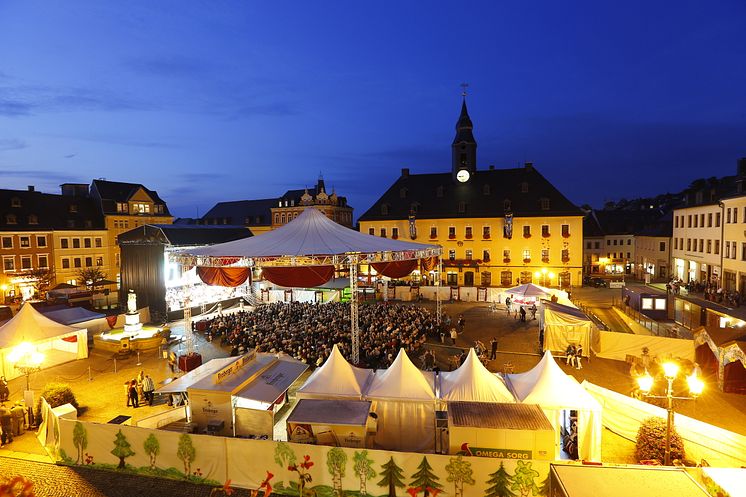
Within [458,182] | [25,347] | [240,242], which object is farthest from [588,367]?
[458,182]

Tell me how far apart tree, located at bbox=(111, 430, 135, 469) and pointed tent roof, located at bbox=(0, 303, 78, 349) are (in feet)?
32.4

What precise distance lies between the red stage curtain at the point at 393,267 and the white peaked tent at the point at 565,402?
828 cm

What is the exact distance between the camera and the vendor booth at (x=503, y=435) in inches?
320

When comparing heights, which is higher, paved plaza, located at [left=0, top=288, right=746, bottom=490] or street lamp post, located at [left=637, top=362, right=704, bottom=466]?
street lamp post, located at [left=637, top=362, right=704, bottom=466]

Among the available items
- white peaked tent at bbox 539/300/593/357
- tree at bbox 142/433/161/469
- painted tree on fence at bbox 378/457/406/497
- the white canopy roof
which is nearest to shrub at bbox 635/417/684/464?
painted tree on fence at bbox 378/457/406/497

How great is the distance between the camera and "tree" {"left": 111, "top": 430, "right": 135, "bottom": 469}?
9.19m

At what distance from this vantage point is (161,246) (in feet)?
102

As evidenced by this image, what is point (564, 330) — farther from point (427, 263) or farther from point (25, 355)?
point (25, 355)

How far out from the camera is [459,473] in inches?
305

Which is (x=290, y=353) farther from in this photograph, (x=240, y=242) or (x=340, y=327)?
(x=240, y=242)

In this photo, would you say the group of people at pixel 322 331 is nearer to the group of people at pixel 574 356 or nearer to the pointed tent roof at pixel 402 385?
the pointed tent roof at pixel 402 385

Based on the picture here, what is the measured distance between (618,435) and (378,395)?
6650mm

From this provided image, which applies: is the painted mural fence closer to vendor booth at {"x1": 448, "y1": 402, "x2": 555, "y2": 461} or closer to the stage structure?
vendor booth at {"x1": 448, "y1": 402, "x2": 555, "y2": 461}

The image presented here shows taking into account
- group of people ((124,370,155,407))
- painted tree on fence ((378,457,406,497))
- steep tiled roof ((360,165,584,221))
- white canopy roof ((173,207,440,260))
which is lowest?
group of people ((124,370,155,407))
